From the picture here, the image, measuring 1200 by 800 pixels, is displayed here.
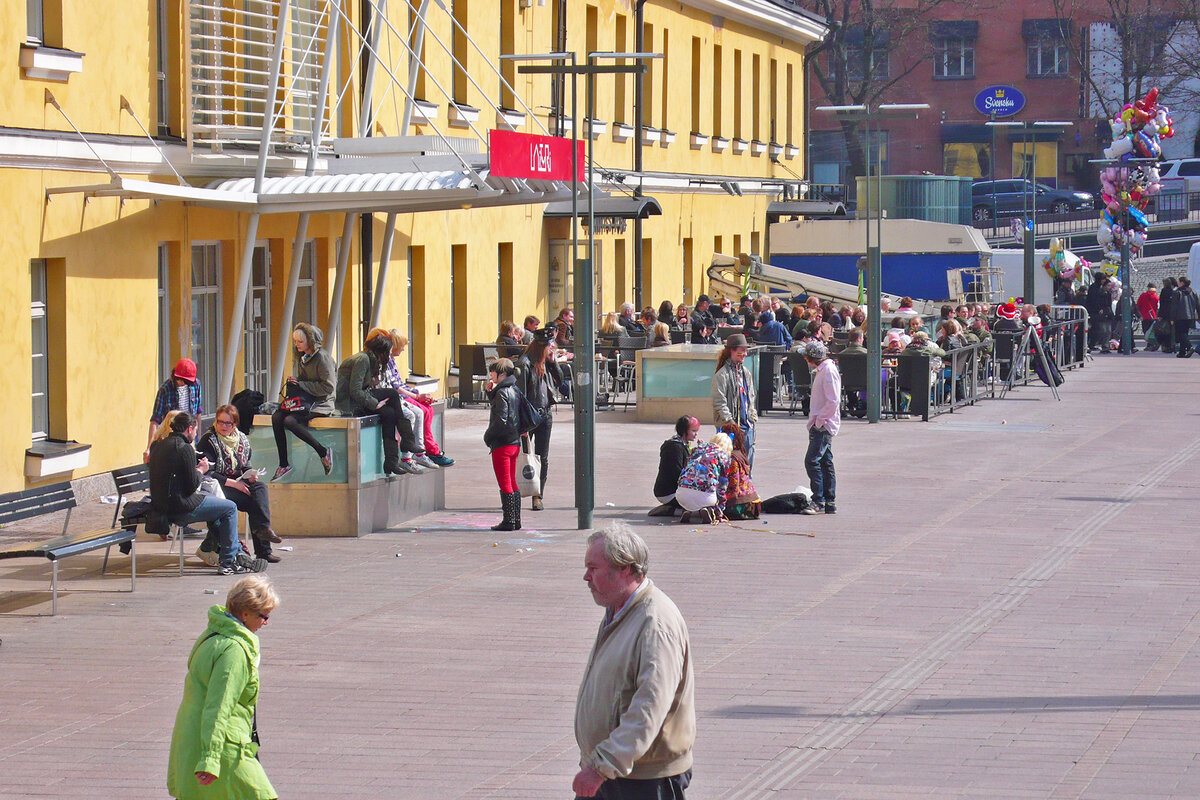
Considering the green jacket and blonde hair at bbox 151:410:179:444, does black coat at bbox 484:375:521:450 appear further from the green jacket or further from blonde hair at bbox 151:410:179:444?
the green jacket

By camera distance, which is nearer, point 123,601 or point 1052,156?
point 123,601

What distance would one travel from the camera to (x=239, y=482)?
14.0 meters

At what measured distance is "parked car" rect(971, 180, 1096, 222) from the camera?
67062 millimetres

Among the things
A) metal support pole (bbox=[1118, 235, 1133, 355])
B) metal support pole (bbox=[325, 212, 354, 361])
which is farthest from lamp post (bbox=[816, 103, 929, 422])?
metal support pole (bbox=[1118, 235, 1133, 355])

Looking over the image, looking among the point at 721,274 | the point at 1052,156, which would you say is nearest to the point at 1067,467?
the point at 721,274

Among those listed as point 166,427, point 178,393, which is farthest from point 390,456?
point 166,427

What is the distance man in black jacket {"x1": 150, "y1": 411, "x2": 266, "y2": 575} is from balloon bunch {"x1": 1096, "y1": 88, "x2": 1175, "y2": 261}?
28.0 metres

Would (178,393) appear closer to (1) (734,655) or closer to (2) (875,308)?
(1) (734,655)

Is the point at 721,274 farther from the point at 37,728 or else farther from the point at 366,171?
the point at 37,728

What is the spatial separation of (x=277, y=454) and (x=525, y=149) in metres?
5.80

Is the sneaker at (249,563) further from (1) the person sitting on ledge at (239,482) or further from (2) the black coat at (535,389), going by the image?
(2) the black coat at (535,389)

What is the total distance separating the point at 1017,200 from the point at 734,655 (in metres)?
58.5

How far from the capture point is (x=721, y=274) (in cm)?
4019

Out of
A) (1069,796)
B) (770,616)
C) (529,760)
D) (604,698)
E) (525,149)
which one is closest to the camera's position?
(604,698)
